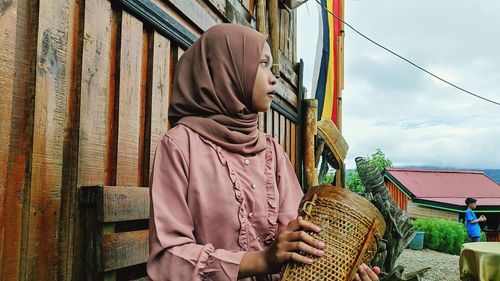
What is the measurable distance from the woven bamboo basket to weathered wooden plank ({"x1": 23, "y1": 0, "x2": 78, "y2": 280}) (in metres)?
0.90

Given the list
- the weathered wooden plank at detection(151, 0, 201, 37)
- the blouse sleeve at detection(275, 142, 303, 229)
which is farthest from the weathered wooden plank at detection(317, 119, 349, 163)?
the blouse sleeve at detection(275, 142, 303, 229)

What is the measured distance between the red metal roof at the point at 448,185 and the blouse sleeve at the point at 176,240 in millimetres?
23752

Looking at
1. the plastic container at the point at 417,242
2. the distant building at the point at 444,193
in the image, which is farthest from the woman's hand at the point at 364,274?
the distant building at the point at 444,193

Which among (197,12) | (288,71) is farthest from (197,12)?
(288,71)

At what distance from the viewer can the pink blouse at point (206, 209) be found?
131 cm

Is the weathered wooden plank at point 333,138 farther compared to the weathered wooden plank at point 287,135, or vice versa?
the weathered wooden plank at point 333,138

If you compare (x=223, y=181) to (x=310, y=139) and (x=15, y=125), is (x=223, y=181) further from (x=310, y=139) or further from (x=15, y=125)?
(x=310, y=139)

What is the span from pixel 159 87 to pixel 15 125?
1032 mm

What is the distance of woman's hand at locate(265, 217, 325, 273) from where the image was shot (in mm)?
1223

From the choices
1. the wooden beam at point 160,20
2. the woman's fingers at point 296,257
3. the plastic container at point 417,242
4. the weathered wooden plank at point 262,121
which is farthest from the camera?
the plastic container at point 417,242

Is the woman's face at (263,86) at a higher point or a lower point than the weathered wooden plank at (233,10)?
lower

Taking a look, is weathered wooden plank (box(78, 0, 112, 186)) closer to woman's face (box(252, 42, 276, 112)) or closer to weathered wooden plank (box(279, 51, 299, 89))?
woman's face (box(252, 42, 276, 112))

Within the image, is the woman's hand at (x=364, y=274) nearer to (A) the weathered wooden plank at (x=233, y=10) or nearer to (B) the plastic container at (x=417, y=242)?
(A) the weathered wooden plank at (x=233, y=10)

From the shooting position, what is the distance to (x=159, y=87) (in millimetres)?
2562
